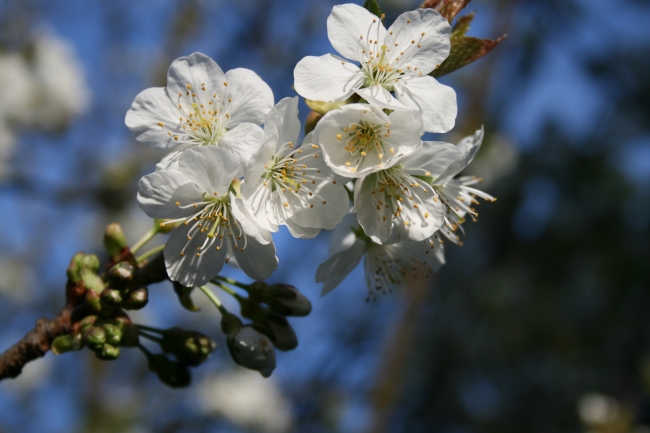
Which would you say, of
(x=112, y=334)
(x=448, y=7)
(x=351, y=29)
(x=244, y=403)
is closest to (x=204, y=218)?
(x=112, y=334)

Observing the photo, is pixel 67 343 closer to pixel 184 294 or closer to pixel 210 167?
Result: pixel 184 294

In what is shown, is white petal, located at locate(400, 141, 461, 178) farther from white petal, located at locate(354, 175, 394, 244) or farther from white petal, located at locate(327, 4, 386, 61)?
white petal, located at locate(327, 4, 386, 61)

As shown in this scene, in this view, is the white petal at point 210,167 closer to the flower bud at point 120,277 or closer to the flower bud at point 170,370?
the flower bud at point 120,277

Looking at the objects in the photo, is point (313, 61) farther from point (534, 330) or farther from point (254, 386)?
point (534, 330)

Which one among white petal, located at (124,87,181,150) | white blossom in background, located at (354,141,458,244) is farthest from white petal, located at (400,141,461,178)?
white petal, located at (124,87,181,150)

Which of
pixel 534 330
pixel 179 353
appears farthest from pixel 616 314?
pixel 179 353

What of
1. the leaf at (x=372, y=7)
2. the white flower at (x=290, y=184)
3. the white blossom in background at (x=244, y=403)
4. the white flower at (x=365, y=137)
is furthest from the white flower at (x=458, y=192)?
the white blossom in background at (x=244, y=403)
